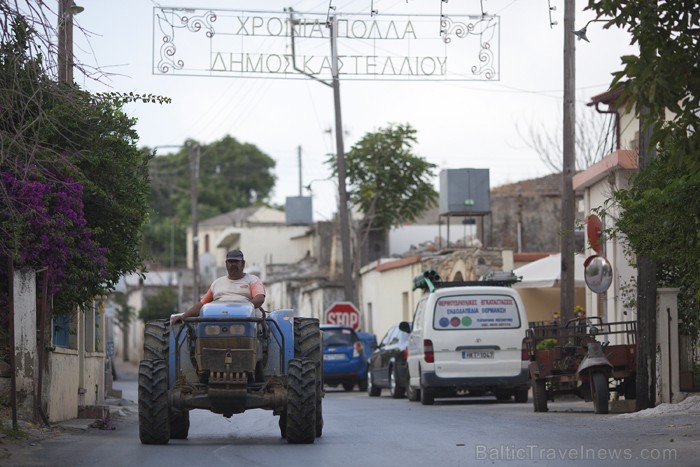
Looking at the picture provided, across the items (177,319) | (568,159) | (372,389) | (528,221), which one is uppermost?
(568,159)

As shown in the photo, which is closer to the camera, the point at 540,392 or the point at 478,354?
the point at 540,392

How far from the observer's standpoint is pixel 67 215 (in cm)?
1675

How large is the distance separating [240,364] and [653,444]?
14.3ft

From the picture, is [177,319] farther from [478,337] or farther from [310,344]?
[478,337]

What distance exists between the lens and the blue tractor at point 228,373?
13.4 meters

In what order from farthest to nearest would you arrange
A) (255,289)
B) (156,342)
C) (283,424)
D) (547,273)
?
(547,273), (283,424), (156,342), (255,289)

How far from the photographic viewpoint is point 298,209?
206 ft

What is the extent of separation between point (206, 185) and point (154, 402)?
86.3 metres

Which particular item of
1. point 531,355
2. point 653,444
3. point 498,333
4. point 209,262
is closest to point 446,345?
point 498,333

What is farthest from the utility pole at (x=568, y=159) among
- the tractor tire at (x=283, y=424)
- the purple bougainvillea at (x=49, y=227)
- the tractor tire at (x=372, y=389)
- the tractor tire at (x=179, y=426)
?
the tractor tire at (x=179, y=426)

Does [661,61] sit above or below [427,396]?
above

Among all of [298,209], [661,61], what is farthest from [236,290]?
[298,209]

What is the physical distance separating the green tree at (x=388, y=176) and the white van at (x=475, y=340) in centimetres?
2484

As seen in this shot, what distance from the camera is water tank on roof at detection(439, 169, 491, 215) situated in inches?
1586
